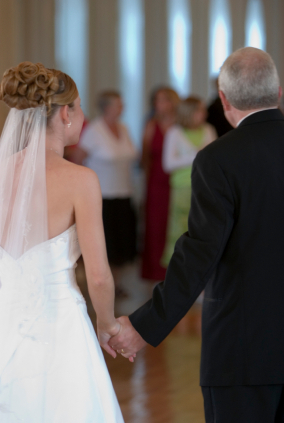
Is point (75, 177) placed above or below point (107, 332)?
above

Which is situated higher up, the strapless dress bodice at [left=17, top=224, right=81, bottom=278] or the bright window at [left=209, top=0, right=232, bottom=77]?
the bright window at [left=209, top=0, right=232, bottom=77]

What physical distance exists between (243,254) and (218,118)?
3.80m

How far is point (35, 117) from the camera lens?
5.98 feet

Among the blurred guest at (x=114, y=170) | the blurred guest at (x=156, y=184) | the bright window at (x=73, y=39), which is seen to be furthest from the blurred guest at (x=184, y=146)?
the bright window at (x=73, y=39)

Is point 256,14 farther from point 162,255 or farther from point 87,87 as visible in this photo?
point 162,255

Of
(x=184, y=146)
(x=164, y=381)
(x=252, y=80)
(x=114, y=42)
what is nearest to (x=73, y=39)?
(x=114, y=42)

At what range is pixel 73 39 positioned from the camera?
738 centimetres

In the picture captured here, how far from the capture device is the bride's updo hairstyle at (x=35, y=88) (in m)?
1.78

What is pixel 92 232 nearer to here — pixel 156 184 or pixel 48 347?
pixel 48 347

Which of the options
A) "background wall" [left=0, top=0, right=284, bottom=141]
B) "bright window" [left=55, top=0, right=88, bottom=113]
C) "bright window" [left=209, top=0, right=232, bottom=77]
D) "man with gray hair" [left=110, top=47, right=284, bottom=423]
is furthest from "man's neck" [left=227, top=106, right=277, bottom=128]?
"bright window" [left=209, top=0, right=232, bottom=77]

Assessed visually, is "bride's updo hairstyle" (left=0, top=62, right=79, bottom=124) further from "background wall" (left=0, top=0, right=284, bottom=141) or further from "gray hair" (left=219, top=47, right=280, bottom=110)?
"background wall" (left=0, top=0, right=284, bottom=141)

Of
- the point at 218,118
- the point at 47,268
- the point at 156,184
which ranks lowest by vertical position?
the point at 156,184

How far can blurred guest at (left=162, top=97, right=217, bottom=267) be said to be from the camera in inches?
195

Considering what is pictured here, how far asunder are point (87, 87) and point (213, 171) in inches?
238
